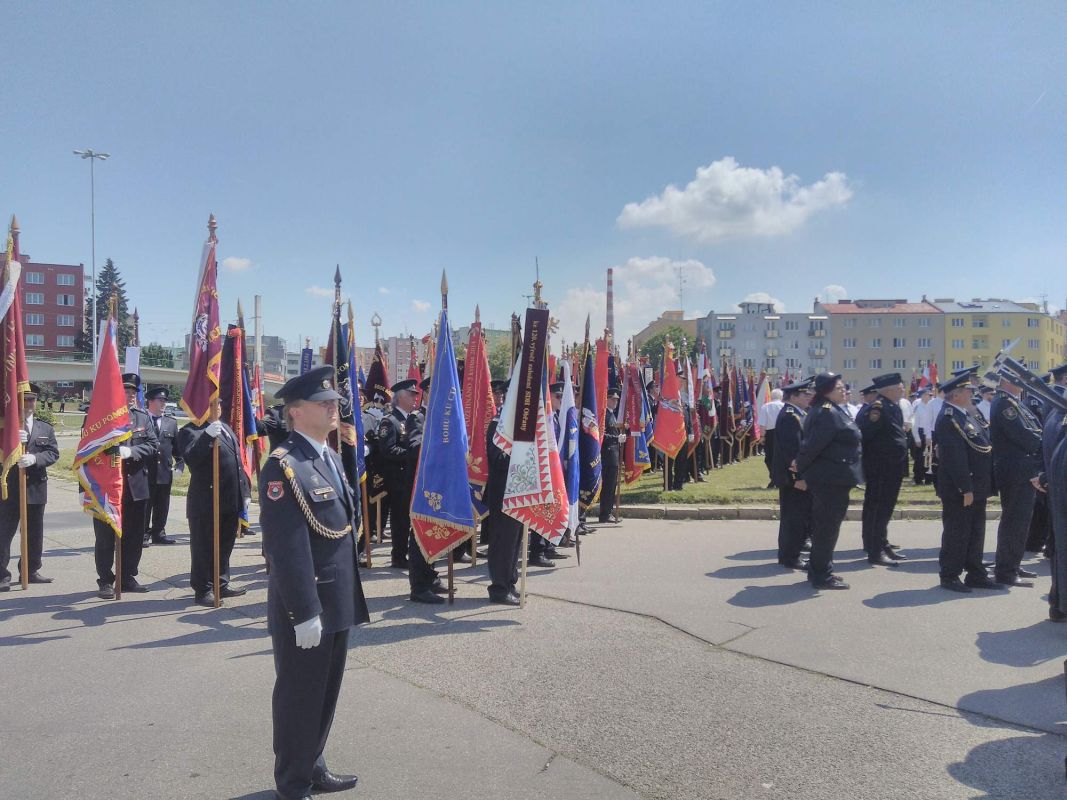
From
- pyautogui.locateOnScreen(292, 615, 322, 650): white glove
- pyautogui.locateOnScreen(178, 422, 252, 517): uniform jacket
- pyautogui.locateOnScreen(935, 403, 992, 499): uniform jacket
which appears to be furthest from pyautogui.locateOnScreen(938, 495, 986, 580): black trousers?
pyautogui.locateOnScreen(178, 422, 252, 517): uniform jacket

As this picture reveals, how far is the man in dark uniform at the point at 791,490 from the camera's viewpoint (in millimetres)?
8492

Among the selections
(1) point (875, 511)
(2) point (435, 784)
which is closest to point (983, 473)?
(1) point (875, 511)

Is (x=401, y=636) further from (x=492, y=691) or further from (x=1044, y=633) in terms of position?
(x=1044, y=633)

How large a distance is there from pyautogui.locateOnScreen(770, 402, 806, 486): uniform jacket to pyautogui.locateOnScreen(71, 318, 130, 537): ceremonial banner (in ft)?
24.0

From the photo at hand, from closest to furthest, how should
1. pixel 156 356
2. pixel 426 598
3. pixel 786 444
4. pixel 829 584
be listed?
pixel 426 598
pixel 829 584
pixel 786 444
pixel 156 356

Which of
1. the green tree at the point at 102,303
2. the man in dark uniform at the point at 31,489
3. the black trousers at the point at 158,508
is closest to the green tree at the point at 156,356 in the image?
the green tree at the point at 102,303

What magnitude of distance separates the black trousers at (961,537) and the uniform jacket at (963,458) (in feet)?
0.36

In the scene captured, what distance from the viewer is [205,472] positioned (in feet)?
23.8

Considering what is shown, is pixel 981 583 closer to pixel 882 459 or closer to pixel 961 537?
pixel 961 537

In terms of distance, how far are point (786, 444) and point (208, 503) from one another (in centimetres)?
664

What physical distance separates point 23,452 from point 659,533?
7.96m

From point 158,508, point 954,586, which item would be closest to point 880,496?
point 954,586

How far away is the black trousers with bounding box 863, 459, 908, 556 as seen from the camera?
8.53 meters

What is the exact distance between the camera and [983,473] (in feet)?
24.3
